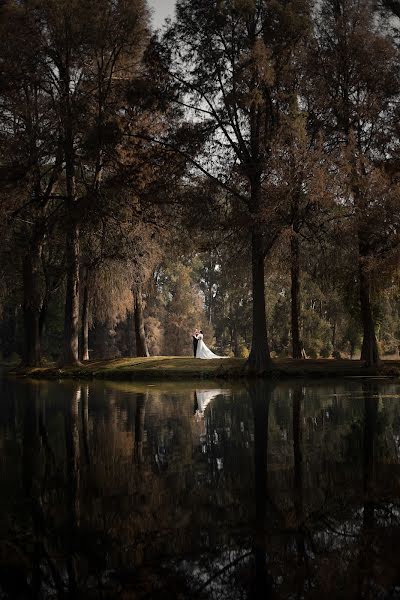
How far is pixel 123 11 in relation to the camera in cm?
3102

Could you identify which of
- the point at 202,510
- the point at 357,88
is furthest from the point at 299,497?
the point at 357,88

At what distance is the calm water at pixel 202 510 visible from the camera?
3869 mm

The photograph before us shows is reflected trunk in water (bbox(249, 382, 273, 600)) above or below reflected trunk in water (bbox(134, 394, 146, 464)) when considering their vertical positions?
below

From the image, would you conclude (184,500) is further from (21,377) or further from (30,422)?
(21,377)

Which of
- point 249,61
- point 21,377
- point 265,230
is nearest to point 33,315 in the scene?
point 21,377

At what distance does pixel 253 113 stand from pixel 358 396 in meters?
15.7

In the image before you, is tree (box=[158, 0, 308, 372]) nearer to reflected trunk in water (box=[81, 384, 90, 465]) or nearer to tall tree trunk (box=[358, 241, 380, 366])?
tall tree trunk (box=[358, 241, 380, 366])

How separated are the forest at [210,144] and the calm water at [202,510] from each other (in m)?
16.9

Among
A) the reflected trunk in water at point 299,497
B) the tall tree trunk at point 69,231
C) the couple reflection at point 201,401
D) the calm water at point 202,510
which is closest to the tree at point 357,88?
the tall tree trunk at point 69,231

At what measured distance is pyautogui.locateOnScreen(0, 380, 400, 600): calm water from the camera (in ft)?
12.7

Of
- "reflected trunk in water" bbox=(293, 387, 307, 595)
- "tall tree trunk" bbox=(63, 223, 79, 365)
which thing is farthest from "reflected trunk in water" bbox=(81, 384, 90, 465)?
"tall tree trunk" bbox=(63, 223, 79, 365)

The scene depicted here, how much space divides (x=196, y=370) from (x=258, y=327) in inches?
142

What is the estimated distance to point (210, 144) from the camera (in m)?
28.3

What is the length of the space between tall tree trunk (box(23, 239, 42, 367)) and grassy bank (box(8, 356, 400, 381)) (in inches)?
87.7
